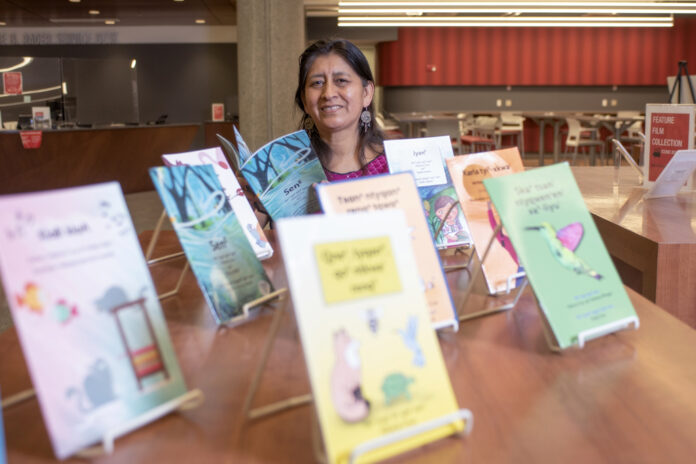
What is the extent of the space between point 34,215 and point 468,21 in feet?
34.2

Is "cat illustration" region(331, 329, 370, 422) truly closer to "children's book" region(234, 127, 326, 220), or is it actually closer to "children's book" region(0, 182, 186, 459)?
"children's book" region(0, 182, 186, 459)

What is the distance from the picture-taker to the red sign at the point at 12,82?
9594 millimetres

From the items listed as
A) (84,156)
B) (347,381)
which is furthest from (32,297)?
(84,156)

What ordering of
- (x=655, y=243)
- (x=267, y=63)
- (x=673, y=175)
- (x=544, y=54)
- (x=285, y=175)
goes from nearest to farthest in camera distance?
(x=285, y=175) → (x=655, y=243) → (x=673, y=175) → (x=267, y=63) → (x=544, y=54)

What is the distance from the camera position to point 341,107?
203 centimetres

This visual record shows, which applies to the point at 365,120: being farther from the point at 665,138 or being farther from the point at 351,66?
the point at 665,138

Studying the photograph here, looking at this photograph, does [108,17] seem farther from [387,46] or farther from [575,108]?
[575,108]

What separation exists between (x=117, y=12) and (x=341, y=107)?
458 inches

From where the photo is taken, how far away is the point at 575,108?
46.0 ft

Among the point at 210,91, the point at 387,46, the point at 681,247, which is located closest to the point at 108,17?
the point at 210,91

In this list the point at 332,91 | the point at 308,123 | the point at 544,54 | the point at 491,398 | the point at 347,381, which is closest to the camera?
the point at 347,381

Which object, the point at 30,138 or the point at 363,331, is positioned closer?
the point at 363,331

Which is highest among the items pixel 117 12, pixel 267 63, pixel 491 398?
pixel 117 12

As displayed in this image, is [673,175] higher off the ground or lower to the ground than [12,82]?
lower
